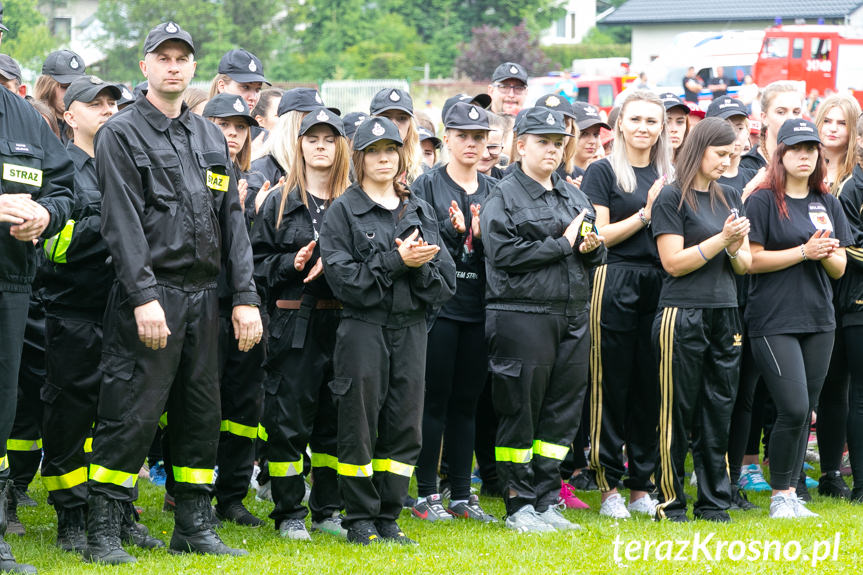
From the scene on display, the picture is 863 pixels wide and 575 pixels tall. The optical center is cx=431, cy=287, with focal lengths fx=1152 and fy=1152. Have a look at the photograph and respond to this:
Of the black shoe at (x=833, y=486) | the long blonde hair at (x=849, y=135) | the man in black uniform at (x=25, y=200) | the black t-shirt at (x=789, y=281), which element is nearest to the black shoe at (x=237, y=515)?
the man in black uniform at (x=25, y=200)

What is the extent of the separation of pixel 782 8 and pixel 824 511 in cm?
5229

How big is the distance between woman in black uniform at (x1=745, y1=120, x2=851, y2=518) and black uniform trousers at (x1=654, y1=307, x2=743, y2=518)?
1.18 feet

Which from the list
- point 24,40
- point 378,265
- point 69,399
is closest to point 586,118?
point 378,265

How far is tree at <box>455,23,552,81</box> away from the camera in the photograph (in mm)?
48344

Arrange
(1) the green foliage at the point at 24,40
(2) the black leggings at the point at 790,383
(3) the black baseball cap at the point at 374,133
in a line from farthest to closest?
(1) the green foliage at the point at 24,40 → (2) the black leggings at the point at 790,383 → (3) the black baseball cap at the point at 374,133

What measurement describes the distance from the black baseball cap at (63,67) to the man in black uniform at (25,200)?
259 centimetres

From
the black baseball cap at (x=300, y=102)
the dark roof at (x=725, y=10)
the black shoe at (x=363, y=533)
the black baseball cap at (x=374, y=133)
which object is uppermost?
the dark roof at (x=725, y=10)

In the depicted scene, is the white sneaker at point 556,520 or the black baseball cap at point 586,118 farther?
the black baseball cap at point 586,118

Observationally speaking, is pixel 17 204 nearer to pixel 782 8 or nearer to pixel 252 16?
pixel 252 16

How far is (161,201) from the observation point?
580 cm

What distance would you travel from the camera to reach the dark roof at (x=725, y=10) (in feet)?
179

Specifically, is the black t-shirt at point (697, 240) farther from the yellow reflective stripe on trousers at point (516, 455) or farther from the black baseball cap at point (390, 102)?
the black baseball cap at point (390, 102)

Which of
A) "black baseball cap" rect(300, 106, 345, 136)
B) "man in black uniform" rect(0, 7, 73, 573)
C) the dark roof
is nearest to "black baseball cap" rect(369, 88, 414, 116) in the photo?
"black baseball cap" rect(300, 106, 345, 136)

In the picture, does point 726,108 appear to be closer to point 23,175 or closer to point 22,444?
point 23,175
